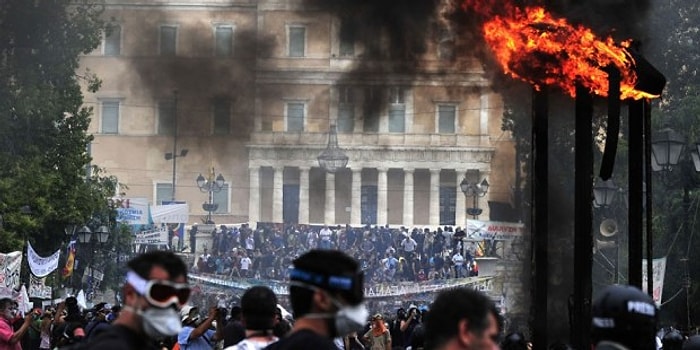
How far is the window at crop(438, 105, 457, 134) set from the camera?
6800 centimetres

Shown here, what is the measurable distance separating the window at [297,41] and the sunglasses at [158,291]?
3417 centimetres

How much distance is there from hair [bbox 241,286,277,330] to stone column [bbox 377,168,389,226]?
229 ft

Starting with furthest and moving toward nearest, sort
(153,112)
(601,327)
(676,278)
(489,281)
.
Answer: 1. (153,112)
2. (489,281)
3. (676,278)
4. (601,327)

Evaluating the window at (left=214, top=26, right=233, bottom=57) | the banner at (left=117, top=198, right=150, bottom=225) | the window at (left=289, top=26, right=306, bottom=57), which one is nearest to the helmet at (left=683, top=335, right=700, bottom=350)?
the window at (left=289, top=26, right=306, bottom=57)

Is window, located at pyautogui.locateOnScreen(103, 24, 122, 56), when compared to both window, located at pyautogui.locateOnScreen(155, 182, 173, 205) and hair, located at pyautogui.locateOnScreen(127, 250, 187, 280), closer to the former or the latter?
window, located at pyautogui.locateOnScreen(155, 182, 173, 205)

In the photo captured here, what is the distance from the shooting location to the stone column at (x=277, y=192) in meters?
74.9

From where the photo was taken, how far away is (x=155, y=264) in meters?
5.49

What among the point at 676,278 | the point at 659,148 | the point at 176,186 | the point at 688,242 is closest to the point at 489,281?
the point at 676,278

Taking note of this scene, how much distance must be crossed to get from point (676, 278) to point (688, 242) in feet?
10.4

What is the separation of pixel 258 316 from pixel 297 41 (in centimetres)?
4029

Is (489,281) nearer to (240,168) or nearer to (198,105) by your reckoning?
(198,105)

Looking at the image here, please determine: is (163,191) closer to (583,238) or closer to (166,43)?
Answer: (166,43)

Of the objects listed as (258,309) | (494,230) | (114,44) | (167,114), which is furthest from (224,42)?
(258,309)

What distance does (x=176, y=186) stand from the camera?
6906cm
